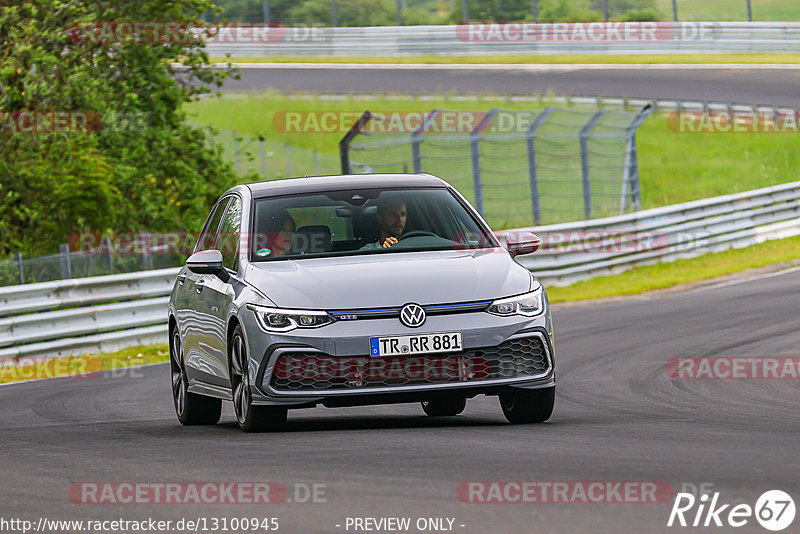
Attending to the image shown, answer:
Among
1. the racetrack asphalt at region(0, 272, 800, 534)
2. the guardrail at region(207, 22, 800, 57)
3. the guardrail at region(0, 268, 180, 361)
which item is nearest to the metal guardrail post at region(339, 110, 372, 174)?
the guardrail at region(0, 268, 180, 361)

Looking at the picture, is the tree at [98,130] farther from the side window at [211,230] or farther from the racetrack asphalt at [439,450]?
the side window at [211,230]

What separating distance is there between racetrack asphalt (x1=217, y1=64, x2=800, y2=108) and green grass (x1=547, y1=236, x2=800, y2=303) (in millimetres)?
11145

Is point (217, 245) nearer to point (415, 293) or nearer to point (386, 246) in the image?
point (386, 246)

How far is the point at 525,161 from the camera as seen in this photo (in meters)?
36.8

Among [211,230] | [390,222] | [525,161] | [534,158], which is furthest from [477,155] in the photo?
[390,222]

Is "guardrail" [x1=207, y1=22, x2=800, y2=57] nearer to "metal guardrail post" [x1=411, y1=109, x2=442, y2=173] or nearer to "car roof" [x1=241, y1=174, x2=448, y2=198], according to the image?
"metal guardrail post" [x1=411, y1=109, x2=442, y2=173]

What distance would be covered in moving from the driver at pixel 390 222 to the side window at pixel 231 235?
0.89 meters

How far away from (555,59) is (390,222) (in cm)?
3499

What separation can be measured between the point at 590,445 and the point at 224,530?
2448mm

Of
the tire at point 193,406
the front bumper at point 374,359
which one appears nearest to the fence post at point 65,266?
the tire at point 193,406

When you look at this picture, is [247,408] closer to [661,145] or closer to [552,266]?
[552,266]

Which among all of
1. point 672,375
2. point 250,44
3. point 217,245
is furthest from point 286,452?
point 250,44

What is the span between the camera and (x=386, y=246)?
9227 mm

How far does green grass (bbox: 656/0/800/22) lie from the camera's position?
46.0 metres
